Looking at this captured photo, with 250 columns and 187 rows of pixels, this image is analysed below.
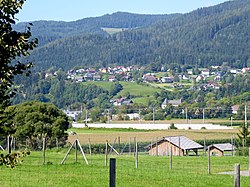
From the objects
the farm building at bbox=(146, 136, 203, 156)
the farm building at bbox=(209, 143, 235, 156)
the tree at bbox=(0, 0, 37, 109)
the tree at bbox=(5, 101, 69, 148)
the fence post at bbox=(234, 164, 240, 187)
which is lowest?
the farm building at bbox=(209, 143, 235, 156)

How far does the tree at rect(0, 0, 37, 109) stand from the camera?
7.79 meters

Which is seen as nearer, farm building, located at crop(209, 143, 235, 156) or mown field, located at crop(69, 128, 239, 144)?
farm building, located at crop(209, 143, 235, 156)

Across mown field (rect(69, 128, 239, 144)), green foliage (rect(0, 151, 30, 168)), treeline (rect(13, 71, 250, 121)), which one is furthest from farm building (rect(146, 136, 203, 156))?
treeline (rect(13, 71, 250, 121))

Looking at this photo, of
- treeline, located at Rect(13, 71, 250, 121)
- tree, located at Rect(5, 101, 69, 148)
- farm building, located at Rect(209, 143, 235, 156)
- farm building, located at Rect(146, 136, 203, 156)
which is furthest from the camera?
treeline, located at Rect(13, 71, 250, 121)

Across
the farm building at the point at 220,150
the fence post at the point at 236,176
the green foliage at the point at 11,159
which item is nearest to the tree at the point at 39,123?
the farm building at the point at 220,150

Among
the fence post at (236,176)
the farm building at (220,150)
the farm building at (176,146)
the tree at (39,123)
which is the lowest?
the farm building at (220,150)

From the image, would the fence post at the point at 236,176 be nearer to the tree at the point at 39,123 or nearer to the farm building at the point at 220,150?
the tree at the point at 39,123

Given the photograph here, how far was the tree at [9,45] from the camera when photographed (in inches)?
307

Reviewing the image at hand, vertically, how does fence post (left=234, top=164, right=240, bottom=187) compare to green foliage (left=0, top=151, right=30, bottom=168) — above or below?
below

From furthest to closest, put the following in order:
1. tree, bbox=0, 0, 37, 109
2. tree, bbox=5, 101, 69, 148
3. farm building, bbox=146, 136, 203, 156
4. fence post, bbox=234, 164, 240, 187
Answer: tree, bbox=5, 101, 69, 148 < farm building, bbox=146, 136, 203, 156 < fence post, bbox=234, 164, 240, 187 < tree, bbox=0, 0, 37, 109

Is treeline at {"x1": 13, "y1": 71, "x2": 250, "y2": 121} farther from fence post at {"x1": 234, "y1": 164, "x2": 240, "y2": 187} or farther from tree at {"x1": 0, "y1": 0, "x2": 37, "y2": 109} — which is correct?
tree at {"x1": 0, "y1": 0, "x2": 37, "y2": 109}

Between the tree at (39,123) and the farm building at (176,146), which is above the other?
the tree at (39,123)

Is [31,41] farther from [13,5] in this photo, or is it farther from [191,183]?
[191,183]

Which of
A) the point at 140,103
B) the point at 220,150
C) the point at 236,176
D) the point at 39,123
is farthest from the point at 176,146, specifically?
the point at 140,103
